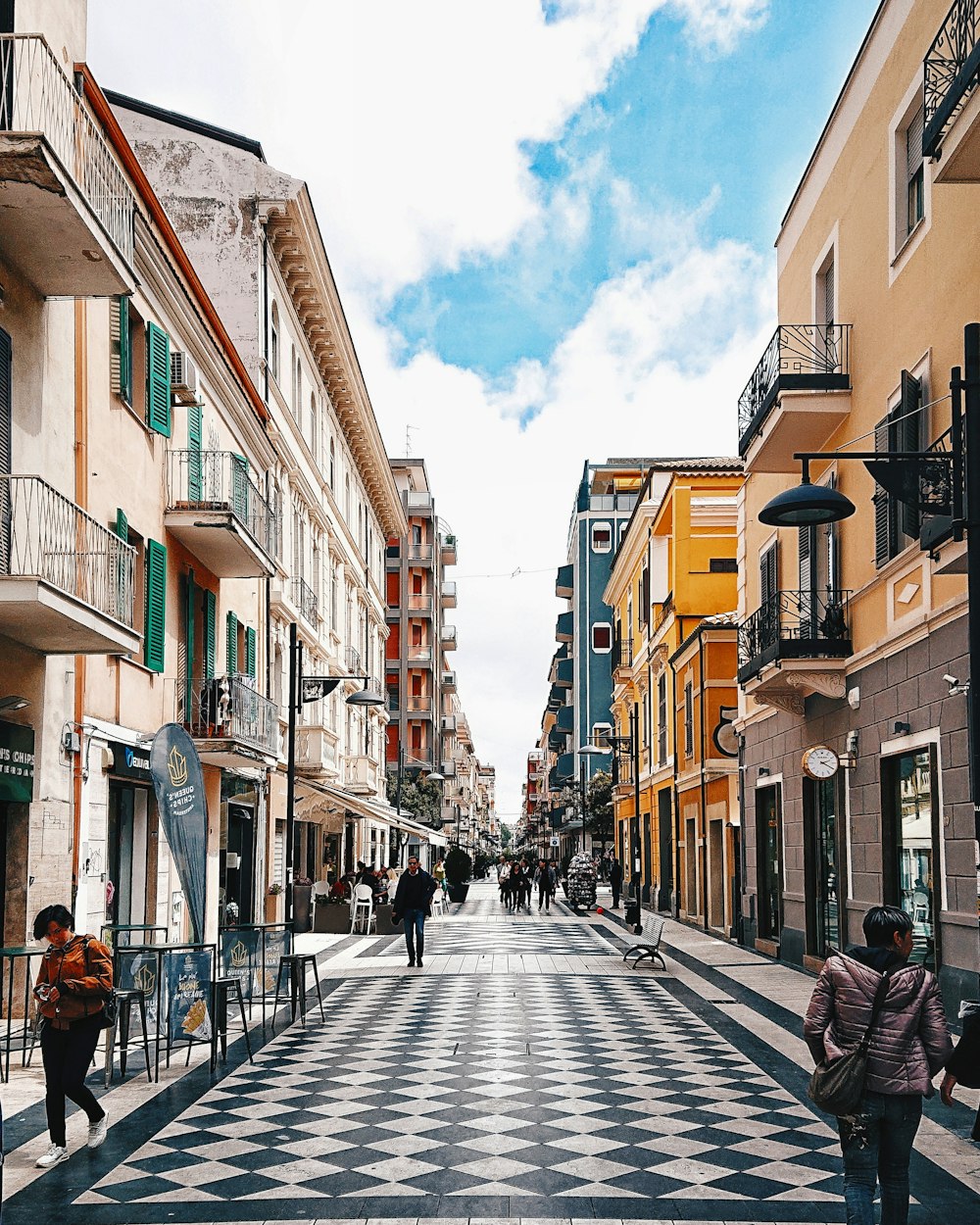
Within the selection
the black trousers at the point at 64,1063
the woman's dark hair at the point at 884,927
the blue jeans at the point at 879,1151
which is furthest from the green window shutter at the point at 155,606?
the blue jeans at the point at 879,1151

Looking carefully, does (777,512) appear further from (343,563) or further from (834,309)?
(343,563)

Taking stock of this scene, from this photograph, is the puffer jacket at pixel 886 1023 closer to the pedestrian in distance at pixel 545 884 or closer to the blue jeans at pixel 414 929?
the blue jeans at pixel 414 929

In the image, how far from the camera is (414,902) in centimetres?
2162

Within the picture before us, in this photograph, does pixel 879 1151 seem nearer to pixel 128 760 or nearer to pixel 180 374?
pixel 128 760

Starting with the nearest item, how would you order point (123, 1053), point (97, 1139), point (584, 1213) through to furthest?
1. point (584, 1213)
2. point (97, 1139)
3. point (123, 1053)

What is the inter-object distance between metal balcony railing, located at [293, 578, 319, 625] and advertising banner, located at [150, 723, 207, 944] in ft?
64.4

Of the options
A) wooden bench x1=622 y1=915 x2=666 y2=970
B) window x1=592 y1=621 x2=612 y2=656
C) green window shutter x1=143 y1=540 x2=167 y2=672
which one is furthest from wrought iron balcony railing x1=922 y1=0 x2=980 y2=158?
window x1=592 y1=621 x2=612 y2=656

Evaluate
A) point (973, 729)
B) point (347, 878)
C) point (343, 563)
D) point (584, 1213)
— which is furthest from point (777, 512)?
point (343, 563)

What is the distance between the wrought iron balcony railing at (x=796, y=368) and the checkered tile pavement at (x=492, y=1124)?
886 cm

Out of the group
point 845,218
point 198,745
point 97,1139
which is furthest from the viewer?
point 198,745

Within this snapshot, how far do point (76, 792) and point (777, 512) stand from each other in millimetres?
8355

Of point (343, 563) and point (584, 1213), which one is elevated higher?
point (343, 563)

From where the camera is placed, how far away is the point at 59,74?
1276 centimetres

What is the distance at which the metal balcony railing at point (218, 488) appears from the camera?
796 inches
